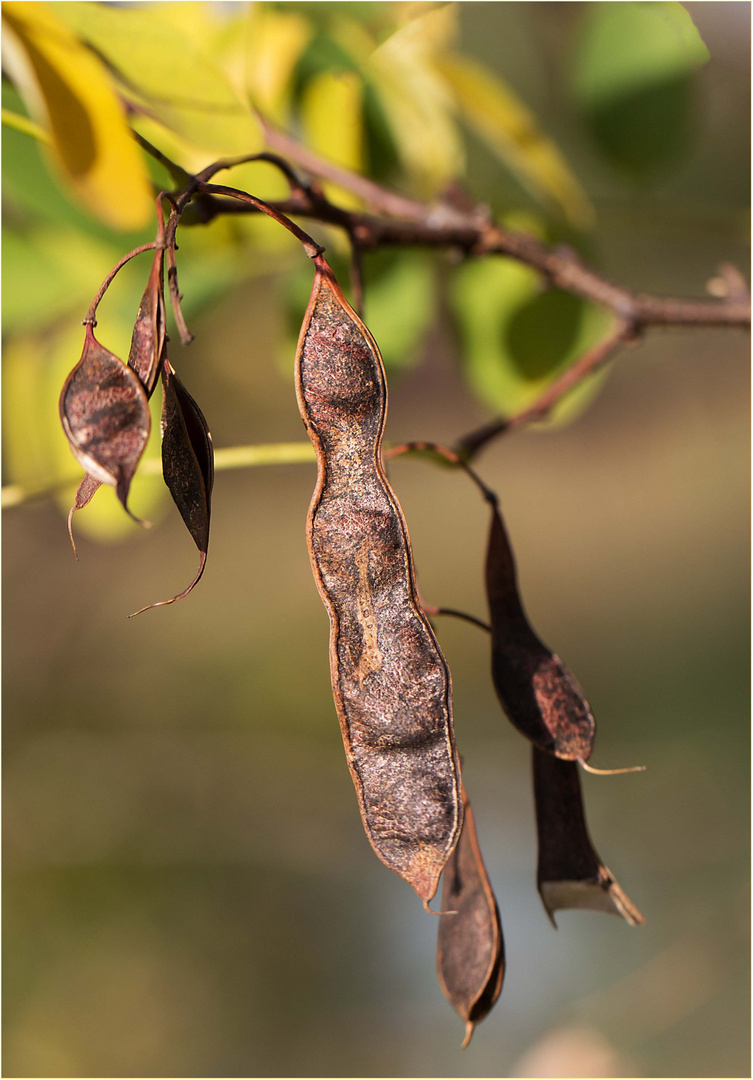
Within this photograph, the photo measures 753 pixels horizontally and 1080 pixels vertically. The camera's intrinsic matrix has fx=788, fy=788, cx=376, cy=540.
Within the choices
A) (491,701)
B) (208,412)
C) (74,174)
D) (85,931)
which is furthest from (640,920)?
(85,931)

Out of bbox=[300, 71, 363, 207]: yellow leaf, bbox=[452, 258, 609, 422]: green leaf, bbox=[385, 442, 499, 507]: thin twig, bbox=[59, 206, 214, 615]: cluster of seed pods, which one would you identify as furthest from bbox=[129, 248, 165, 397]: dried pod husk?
bbox=[452, 258, 609, 422]: green leaf

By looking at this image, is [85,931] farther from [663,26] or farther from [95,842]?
[663,26]

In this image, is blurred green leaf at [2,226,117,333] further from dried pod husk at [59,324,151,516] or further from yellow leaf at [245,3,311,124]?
dried pod husk at [59,324,151,516]

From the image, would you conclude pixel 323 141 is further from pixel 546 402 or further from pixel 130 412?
pixel 130 412

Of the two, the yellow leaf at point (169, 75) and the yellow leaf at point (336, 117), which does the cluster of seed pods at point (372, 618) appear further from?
the yellow leaf at point (336, 117)

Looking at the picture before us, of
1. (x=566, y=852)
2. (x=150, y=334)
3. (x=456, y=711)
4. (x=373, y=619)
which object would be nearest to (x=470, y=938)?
(x=566, y=852)
